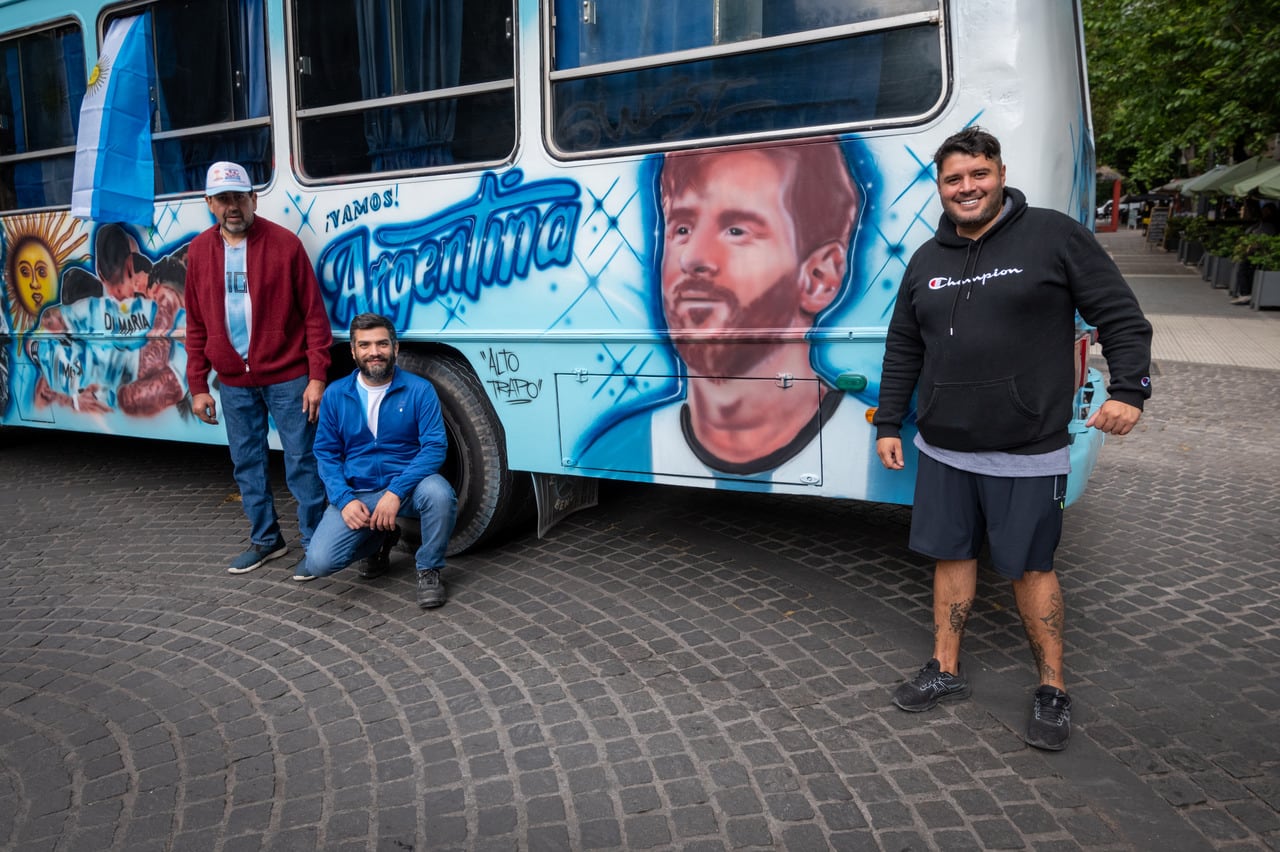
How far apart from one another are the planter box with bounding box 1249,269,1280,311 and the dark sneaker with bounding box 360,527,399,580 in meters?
15.6

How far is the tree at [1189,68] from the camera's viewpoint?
13.9 metres

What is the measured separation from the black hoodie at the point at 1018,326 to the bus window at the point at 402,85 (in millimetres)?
1968

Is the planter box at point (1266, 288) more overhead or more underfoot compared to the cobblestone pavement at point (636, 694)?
more overhead

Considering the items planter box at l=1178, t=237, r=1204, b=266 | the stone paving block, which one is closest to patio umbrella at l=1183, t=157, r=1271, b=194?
planter box at l=1178, t=237, r=1204, b=266

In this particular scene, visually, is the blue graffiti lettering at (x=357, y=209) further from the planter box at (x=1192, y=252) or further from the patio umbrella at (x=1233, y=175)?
the planter box at (x=1192, y=252)

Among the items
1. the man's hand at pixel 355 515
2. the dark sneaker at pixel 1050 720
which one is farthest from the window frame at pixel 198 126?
the dark sneaker at pixel 1050 720

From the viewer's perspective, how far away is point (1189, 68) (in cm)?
1830

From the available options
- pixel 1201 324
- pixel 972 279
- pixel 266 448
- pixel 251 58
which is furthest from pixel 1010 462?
pixel 1201 324

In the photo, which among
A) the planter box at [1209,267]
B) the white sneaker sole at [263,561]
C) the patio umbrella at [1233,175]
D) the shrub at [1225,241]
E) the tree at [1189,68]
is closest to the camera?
the white sneaker sole at [263,561]

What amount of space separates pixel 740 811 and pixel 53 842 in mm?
1791

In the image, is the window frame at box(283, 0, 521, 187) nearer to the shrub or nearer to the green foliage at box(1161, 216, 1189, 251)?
the shrub

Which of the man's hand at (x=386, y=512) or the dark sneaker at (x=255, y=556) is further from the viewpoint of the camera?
the dark sneaker at (x=255, y=556)

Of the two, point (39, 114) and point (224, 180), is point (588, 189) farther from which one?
point (39, 114)

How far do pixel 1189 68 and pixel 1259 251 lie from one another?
3581 millimetres
